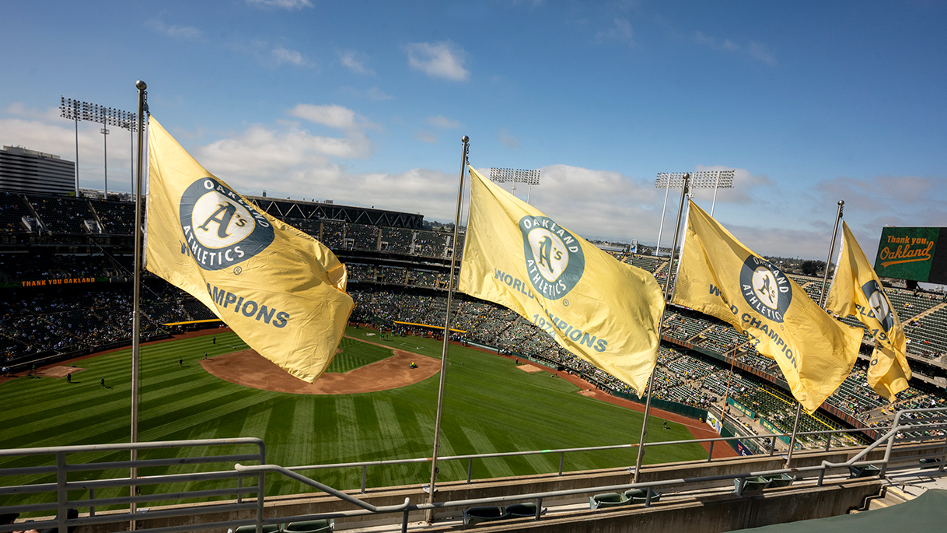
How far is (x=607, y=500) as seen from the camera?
8.27 metres

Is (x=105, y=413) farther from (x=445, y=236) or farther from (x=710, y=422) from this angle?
(x=445, y=236)

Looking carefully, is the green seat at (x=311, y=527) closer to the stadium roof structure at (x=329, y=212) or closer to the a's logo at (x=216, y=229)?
the a's logo at (x=216, y=229)

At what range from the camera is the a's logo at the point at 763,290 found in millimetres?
9867

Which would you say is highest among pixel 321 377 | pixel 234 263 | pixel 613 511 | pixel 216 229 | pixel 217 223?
pixel 217 223

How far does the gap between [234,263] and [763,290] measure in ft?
37.1

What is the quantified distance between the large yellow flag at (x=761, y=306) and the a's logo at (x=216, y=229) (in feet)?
28.9

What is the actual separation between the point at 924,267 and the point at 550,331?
4171 cm

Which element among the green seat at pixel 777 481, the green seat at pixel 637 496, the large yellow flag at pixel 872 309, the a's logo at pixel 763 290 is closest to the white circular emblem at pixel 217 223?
the green seat at pixel 637 496

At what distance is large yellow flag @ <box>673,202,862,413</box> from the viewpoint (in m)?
9.58

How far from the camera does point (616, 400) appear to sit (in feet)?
109

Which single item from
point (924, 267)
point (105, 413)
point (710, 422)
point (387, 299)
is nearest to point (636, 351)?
point (710, 422)

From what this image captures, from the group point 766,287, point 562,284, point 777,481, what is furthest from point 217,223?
point 777,481

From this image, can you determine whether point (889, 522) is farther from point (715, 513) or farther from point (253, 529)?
point (253, 529)

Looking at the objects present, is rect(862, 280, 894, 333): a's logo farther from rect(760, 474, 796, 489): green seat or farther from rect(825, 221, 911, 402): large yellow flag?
rect(760, 474, 796, 489): green seat
